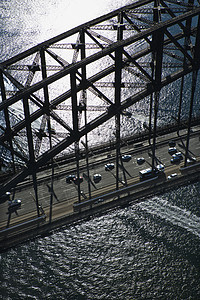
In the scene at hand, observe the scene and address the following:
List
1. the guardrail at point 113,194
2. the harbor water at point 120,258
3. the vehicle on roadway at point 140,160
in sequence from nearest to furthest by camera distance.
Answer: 1. the harbor water at point 120,258
2. the guardrail at point 113,194
3. the vehicle on roadway at point 140,160

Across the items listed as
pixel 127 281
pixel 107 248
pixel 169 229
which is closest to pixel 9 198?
pixel 107 248

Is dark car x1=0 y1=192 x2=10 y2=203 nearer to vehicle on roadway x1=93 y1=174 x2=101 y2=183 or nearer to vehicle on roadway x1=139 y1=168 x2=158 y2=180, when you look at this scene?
vehicle on roadway x1=93 y1=174 x2=101 y2=183

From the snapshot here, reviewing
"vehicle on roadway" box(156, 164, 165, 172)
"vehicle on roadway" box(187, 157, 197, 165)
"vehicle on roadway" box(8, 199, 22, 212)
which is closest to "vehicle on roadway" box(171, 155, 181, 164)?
"vehicle on roadway" box(187, 157, 197, 165)

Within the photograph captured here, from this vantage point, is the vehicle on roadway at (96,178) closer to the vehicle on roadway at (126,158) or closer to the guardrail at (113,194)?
the guardrail at (113,194)

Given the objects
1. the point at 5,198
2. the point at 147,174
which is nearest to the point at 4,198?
the point at 5,198

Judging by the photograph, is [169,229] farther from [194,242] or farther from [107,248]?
[107,248]

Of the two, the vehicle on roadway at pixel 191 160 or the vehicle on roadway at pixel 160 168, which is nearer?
the vehicle on roadway at pixel 160 168

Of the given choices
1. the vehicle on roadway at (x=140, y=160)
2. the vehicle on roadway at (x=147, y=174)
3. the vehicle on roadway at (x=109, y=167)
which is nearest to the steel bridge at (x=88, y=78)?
the vehicle on roadway at (x=147, y=174)

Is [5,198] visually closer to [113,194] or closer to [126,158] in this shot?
[113,194]
